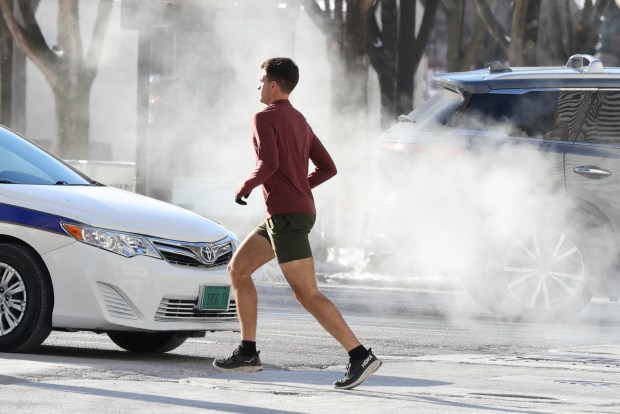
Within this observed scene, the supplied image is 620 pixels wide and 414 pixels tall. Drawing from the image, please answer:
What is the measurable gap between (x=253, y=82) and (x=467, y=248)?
1036 cm

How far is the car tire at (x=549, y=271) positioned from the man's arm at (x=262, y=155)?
4.88 m

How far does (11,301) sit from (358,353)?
216cm

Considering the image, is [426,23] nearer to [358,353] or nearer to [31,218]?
[31,218]

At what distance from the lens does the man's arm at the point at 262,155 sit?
27.3 ft

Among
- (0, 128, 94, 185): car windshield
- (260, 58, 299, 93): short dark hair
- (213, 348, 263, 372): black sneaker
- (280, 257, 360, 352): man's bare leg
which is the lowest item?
(213, 348, 263, 372): black sneaker

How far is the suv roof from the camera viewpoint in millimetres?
13055

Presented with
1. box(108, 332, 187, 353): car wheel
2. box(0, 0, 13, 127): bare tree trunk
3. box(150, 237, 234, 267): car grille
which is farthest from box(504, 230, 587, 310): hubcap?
box(0, 0, 13, 127): bare tree trunk

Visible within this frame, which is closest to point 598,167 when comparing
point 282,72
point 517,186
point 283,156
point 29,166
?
point 517,186


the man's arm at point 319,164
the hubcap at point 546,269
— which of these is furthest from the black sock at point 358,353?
the hubcap at point 546,269

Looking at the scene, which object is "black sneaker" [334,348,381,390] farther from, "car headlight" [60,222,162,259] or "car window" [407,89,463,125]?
"car window" [407,89,463,125]

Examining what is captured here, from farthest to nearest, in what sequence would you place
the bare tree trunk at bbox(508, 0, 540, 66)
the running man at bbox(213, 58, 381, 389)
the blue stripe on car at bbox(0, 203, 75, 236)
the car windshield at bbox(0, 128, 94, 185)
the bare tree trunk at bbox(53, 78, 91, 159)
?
the bare tree trunk at bbox(53, 78, 91, 159), the bare tree trunk at bbox(508, 0, 540, 66), the car windshield at bbox(0, 128, 94, 185), the blue stripe on car at bbox(0, 203, 75, 236), the running man at bbox(213, 58, 381, 389)

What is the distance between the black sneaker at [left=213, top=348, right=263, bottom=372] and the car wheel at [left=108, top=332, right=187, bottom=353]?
4.42 feet

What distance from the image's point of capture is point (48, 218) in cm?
944

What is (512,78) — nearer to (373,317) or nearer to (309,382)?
(373,317)
